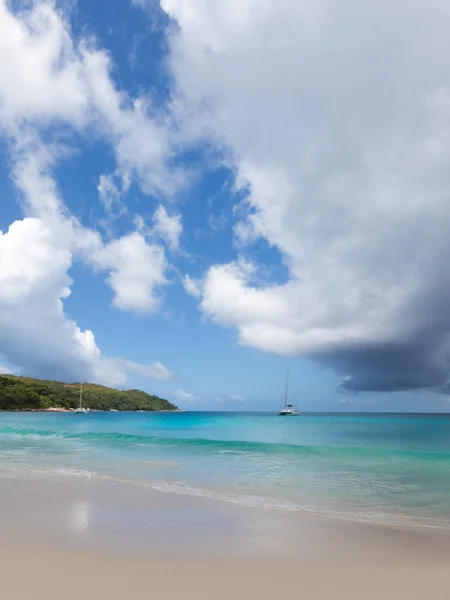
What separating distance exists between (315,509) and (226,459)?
13.7 metres

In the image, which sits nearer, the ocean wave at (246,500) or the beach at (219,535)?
the beach at (219,535)

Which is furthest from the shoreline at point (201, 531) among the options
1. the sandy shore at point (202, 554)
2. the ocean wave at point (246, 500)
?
the ocean wave at point (246, 500)

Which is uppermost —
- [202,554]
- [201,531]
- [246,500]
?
[202,554]

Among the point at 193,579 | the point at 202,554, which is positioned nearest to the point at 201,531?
the point at 202,554

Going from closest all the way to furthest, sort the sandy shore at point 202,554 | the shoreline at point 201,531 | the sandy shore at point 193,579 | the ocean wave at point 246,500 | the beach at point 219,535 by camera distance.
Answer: the sandy shore at point 193,579 < the sandy shore at point 202,554 < the beach at point 219,535 < the shoreline at point 201,531 < the ocean wave at point 246,500

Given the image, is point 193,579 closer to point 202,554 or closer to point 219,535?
point 202,554

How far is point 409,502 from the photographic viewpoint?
526 inches

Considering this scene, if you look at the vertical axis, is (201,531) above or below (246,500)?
above

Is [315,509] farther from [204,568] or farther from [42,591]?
[42,591]

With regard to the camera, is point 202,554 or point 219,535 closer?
point 202,554

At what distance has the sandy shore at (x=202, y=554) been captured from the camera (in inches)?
226

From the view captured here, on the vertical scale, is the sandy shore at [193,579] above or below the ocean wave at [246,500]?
above

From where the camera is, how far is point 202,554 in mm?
7254

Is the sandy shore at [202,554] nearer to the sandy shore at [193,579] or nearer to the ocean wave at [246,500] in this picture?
the sandy shore at [193,579]
